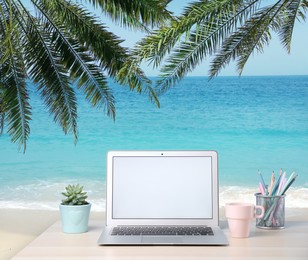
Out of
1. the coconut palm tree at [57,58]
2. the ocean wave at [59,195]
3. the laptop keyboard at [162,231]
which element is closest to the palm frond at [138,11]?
the coconut palm tree at [57,58]

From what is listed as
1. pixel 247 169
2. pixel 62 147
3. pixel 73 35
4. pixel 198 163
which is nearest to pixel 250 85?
pixel 247 169

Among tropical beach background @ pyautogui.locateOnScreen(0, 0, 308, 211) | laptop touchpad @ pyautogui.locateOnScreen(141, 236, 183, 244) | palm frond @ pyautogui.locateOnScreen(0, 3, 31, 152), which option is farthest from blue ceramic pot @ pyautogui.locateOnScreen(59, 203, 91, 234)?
tropical beach background @ pyautogui.locateOnScreen(0, 0, 308, 211)

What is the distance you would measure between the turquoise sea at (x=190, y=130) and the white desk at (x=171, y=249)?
26.2ft

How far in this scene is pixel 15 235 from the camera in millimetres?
5219

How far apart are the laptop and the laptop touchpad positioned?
0.11 meters

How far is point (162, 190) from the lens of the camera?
7.64 ft

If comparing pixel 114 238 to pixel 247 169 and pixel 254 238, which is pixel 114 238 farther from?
pixel 247 169

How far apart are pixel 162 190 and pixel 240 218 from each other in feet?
0.98

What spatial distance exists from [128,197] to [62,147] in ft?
28.0

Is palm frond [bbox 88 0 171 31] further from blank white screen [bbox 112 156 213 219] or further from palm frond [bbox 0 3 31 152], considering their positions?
blank white screen [bbox 112 156 213 219]

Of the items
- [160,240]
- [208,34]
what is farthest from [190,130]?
[160,240]

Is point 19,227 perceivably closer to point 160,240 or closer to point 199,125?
point 160,240

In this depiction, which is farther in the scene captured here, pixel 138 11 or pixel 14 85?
pixel 14 85

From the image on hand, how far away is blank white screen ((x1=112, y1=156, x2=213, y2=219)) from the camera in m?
2.31
